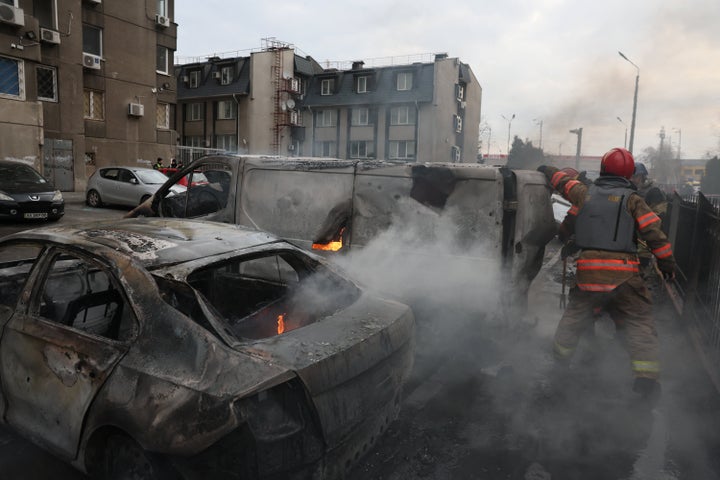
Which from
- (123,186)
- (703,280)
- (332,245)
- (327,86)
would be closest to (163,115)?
(123,186)

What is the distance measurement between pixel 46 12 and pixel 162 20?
17.1ft

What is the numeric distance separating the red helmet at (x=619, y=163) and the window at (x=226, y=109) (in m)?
35.9

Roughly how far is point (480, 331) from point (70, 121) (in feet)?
65.0

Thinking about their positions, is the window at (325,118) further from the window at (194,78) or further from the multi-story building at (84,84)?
the multi-story building at (84,84)

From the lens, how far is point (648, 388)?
12.1ft

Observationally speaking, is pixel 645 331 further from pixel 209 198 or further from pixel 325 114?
pixel 325 114

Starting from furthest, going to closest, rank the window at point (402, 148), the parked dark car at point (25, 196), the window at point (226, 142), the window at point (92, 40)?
the window at point (226, 142) → the window at point (402, 148) → the window at point (92, 40) → the parked dark car at point (25, 196)

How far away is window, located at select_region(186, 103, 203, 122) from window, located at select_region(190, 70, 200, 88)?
1405 mm

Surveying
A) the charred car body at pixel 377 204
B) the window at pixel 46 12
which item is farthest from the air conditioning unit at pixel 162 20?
the charred car body at pixel 377 204

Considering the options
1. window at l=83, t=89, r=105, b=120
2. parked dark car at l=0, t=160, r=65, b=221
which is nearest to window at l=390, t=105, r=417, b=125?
window at l=83, t=89, r=105, b=120

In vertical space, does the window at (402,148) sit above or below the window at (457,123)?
below

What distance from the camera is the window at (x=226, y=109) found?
3712cm

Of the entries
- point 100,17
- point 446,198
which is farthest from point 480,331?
point 100,17

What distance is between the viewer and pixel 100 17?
20.8 meters
